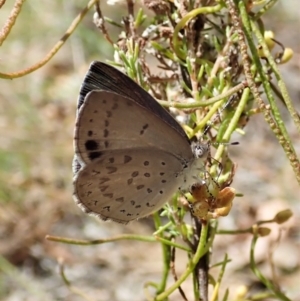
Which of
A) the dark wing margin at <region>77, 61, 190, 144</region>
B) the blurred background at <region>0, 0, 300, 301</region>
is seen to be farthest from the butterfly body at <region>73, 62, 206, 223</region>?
the blurred background at <region>0, 0, 300, 301</region>

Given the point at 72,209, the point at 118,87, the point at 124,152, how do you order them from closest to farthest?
the point at 118,87
the point at 124,152
the point at 72,209

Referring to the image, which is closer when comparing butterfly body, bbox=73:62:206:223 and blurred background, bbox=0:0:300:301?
butterfly body, bbox=73:62:206:223

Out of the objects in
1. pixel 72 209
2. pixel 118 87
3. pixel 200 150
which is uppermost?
pixel 118 87

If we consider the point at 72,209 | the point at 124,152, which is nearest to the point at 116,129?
the point at 124,152

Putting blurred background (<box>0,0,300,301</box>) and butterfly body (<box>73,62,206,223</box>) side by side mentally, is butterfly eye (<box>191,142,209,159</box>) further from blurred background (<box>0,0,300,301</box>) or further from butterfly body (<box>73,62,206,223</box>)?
blurred background (<box>0,0,300,301</box>)

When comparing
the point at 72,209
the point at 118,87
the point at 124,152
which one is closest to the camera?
the point at 118,87

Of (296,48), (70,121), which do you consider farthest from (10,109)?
(296,48)

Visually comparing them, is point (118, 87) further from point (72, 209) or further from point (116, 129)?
point (72, 209)

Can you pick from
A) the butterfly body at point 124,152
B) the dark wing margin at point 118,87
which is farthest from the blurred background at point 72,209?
the dark wing margin at point 118,87

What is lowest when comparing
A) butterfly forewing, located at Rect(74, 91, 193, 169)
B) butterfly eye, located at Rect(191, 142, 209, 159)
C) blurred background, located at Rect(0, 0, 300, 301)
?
blurred background, located at Rect(0, 0, 300, 301)
